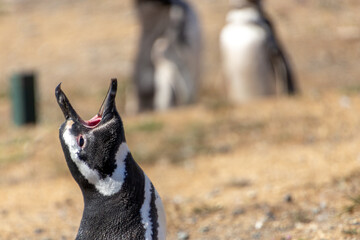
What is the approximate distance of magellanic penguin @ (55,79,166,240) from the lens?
282cm

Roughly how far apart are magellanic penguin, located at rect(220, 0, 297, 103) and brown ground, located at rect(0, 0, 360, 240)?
1.94 ft

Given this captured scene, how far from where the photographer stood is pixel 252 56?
8.95 m

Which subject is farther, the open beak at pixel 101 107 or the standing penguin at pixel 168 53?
the standing penguin at pixel 168 53

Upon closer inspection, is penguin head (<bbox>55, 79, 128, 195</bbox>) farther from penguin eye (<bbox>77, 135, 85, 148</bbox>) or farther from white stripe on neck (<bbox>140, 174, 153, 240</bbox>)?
white stripe on neck (<bbox>140, 174, 153, 240</bbox>)

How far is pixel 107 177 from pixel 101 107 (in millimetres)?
321

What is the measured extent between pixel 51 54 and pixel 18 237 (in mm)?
10735

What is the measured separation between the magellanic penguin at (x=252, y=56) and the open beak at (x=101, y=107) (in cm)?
622

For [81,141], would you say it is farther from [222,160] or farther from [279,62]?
[279,62]

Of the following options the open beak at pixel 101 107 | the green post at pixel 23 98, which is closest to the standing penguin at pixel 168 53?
the green post at pixel 23 98

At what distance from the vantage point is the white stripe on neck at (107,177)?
2.84 metres

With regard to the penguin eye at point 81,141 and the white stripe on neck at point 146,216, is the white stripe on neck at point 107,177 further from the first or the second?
the white stripe on neck at point 146,216

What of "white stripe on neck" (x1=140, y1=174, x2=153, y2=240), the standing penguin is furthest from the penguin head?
the standing penguin

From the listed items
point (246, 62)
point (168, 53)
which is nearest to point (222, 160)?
point (246, 62)

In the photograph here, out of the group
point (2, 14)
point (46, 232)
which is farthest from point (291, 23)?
point (46, 232)
